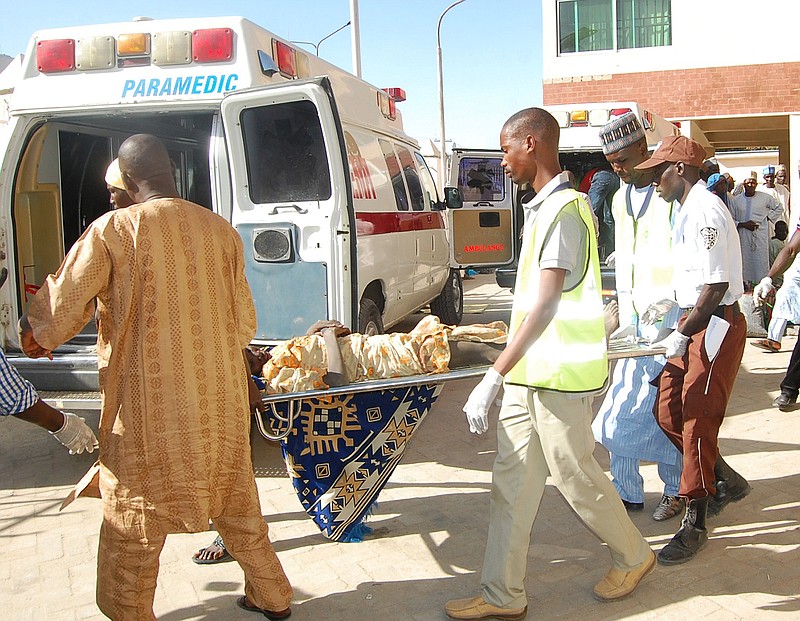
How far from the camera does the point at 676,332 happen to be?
11.8 ft

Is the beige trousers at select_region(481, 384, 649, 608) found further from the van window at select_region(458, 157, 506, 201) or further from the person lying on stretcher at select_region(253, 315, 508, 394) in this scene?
the van window at select_region(458, 157, 506, 201)

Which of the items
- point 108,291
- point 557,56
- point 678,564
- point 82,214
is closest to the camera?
point 108,291

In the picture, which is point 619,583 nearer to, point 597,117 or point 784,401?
point 784,401

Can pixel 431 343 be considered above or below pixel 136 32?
below

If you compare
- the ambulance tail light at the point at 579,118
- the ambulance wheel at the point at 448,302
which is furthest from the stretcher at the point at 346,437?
the ambulance wheel at the point at 448,302

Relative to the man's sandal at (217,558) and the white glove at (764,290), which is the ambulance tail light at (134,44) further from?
the white glove at (764,290)

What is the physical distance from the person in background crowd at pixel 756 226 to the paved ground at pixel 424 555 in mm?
4890

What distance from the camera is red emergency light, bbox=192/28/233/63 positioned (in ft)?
16.1

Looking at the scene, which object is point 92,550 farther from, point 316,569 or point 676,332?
point 676,332

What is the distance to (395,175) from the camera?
24.2 ft

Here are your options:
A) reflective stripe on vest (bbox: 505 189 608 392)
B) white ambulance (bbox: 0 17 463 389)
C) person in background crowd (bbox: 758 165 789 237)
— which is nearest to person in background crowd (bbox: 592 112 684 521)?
reflective stripe on vest (bbox: 505 189 608 392)

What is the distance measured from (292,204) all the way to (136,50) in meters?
1.33

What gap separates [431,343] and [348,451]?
61 centimetres

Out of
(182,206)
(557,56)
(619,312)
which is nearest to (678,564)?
(619,312)
